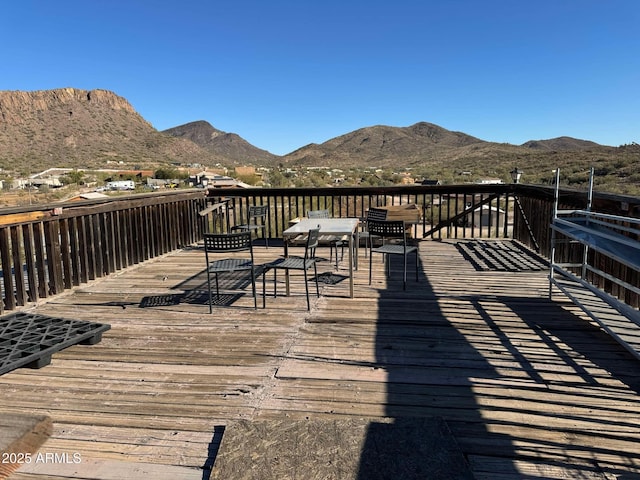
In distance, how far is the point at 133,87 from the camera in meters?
52.0

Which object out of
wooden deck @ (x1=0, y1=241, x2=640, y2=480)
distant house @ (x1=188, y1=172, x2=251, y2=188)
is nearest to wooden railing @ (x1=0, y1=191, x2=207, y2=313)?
wooden deck @ (x1=0, y1=241, x2=640, y2=480)

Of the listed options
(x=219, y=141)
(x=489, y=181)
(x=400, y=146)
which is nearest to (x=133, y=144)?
(x=219, y=141)

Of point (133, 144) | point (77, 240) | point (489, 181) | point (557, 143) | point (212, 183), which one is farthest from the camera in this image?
point (557, 143)

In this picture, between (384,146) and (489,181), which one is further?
(384,146)

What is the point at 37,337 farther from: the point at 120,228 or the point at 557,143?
the point at 557,143

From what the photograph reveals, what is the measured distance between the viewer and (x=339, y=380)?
2.74m

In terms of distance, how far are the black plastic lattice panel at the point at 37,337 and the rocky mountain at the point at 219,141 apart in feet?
259

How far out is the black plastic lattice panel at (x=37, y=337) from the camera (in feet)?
9.71

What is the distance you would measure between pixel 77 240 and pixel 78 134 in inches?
2336

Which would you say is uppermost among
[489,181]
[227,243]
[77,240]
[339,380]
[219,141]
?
[219,141]

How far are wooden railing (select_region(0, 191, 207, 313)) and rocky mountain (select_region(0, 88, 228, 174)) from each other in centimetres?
4395

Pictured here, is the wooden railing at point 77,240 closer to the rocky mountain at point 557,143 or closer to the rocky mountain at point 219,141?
the rocky mountain at point 557,143

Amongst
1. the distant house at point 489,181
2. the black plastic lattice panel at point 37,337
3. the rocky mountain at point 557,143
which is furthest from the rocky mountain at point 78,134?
the black plastic lattice panel at point 37,337

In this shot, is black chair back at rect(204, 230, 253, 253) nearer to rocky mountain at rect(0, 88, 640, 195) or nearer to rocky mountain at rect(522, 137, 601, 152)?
rocky mountain at rect(0, 88, 640, 195)
